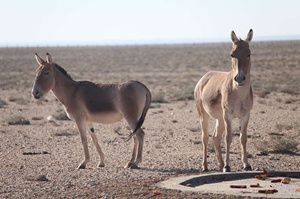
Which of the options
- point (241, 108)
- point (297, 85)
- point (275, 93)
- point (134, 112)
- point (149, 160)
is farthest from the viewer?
point (297, 85)

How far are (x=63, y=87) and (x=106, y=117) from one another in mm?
1412

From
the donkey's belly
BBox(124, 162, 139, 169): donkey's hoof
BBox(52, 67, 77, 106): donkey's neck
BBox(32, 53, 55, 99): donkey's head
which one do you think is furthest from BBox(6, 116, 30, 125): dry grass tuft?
BBox(124, 162, 139, 169): donkey's hoof

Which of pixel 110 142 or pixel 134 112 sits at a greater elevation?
pixel 134 112

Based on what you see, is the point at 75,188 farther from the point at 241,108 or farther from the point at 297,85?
the point at 297,85

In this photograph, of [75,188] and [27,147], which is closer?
[75,188]

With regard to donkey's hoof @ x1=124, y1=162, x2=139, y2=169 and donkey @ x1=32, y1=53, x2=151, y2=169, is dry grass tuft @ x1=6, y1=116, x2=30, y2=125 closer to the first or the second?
donkey @ x1=32, y1=53, x2=151, y2=169

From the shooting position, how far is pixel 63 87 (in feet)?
58.7

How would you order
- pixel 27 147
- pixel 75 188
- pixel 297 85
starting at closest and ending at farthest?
1. pixel 75 188
2. pixel 27 147
3. pixel 297 85

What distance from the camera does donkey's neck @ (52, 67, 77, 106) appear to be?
17.8m

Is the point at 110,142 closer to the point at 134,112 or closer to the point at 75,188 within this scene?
the point at 134,112

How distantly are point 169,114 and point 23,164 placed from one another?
1484cm

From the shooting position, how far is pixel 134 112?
1700 cm

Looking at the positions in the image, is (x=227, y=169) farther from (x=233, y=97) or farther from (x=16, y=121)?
(x=16, y=121)

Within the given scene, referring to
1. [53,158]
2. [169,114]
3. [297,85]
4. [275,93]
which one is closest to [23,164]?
[53,158]
